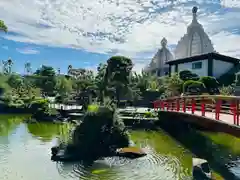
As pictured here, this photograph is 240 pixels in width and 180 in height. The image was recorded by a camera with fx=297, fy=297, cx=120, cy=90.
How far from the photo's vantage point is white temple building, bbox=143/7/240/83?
3844 centimetres

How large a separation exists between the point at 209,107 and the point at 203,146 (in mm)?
2583

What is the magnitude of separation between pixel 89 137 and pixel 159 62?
160 feet

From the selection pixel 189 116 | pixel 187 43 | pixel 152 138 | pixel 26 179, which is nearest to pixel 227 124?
pixel 189 116

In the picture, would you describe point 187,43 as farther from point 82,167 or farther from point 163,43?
point 82,167

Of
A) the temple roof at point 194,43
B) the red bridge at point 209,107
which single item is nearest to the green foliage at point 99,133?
the red bridge at point 209,107

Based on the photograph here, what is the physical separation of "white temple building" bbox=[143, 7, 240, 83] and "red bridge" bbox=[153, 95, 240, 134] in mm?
16294

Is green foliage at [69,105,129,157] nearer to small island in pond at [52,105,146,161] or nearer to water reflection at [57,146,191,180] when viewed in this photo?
small island in pond at [52,105,146,161]

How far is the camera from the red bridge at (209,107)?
10.2m

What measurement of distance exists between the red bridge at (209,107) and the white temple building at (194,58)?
16.3 metres

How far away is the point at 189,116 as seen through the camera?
14.5 metres

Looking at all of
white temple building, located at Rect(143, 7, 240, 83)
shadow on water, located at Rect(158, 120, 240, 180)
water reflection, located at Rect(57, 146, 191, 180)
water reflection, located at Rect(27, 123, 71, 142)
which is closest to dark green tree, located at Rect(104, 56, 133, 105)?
water reflection, located at Rect(27, 123, 71, 142)

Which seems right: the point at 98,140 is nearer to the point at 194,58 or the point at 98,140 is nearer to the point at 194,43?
the point at 194,58

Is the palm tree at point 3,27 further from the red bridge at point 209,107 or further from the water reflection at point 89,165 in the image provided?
the red bridge at point 209,107

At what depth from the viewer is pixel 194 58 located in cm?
4003
